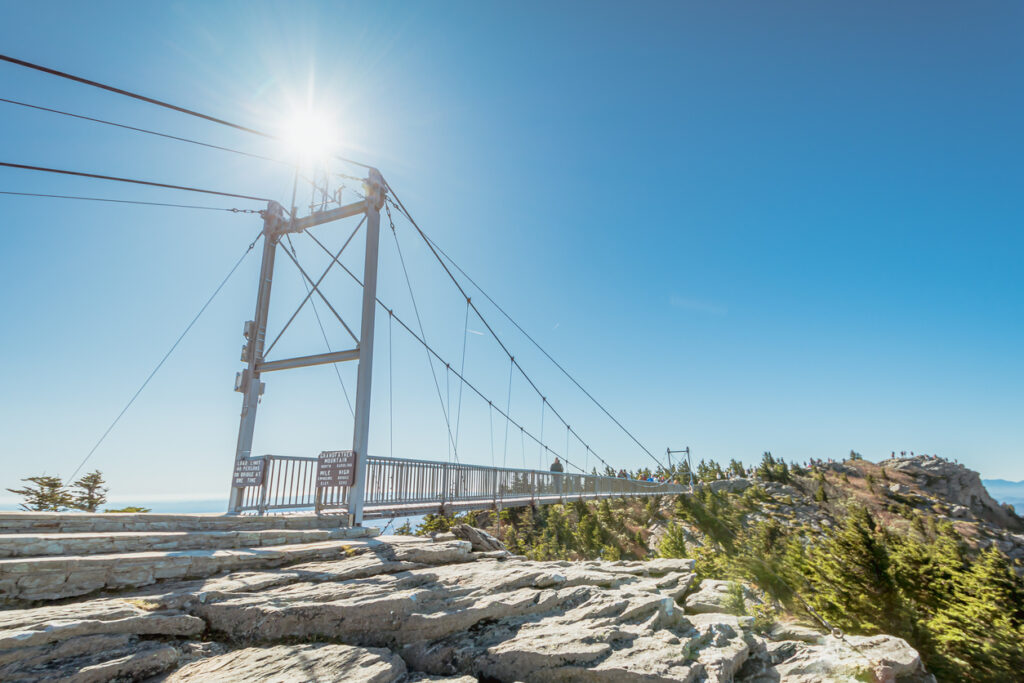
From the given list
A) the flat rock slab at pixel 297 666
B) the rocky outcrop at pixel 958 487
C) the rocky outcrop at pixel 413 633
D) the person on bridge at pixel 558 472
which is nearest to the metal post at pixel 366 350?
the rocky outcrop at pixel 413 633

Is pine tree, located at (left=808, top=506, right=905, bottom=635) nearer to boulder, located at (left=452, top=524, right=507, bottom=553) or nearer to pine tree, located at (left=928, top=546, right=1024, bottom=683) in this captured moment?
pine tree, located at (left=928, top=546, right=1024, bottom=683)

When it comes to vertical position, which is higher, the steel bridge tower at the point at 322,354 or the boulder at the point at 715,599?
the steel bridge tower at the point at 322,354

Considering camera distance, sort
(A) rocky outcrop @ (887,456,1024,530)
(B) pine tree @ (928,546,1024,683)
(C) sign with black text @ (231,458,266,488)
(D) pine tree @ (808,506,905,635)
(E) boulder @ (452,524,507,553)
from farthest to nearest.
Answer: (A) rocky outcrop @ (887,456,1024,530) < (D) pine tree @ (808,506,905,635) < (B) pine tree @ (928,546,1024,683) < (E) boulder @ (452,524,507,553) < (C) sign with black text @ (231,458,266,488)

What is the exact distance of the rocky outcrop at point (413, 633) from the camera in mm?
4480

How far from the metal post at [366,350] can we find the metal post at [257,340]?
9.50ft

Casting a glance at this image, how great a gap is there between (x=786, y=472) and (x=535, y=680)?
65.6 meters

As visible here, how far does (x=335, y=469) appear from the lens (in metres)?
9.99

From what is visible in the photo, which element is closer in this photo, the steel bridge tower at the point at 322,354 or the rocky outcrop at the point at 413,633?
the rocky outcrop at the point at 413,633

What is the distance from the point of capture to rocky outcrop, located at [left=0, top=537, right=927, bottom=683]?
4.48 m

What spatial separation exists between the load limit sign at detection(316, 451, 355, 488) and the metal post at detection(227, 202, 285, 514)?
208 cm

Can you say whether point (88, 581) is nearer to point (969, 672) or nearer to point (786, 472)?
point (969, 672)

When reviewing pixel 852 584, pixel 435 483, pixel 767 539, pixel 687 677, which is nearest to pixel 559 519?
pixel 767 539

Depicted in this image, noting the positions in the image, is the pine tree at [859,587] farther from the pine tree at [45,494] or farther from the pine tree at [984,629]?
the pine tree at [45,494]

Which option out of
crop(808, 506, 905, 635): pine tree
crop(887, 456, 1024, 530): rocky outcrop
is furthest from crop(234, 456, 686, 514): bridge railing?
crop(887, 456, 1024, 530): rocky outcrop
